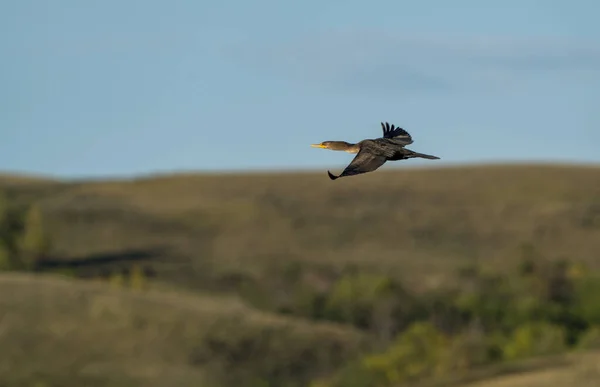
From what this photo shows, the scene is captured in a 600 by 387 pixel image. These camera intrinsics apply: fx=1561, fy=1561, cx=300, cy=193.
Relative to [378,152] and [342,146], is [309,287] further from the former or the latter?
[378,152]

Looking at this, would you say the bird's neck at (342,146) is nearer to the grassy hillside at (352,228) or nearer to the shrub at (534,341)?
the shrub at (534,341)

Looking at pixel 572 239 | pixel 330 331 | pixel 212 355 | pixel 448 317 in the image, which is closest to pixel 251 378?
pixel 212 355

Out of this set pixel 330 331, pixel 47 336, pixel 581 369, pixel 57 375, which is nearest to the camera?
pixel 581 369

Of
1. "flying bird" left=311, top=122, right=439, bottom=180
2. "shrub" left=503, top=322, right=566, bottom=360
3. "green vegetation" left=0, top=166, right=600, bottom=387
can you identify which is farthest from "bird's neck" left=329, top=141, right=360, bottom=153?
"shrub" left=503, top=322, right=566, bottom=360

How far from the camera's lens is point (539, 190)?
195 metres

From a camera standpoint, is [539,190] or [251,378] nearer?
[251,378]

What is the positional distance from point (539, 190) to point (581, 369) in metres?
117

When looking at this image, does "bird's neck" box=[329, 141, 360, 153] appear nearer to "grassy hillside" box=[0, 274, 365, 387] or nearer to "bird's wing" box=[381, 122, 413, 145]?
"bird's wing" box=[381, 122, 413, 145]

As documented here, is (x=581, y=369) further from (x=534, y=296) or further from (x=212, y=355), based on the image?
(x=534, y=296)

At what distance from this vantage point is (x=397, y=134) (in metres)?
25.5

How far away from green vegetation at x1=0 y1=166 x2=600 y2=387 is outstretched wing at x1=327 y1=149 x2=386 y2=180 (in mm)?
56874

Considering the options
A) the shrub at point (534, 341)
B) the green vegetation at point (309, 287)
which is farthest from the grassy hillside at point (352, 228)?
the shrub at point (534, 341)

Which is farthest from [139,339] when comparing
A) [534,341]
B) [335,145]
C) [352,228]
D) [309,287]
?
[335,145]

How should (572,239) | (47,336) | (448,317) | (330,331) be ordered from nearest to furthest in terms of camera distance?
(47,336), (330,331), (448,317), (572,239)
